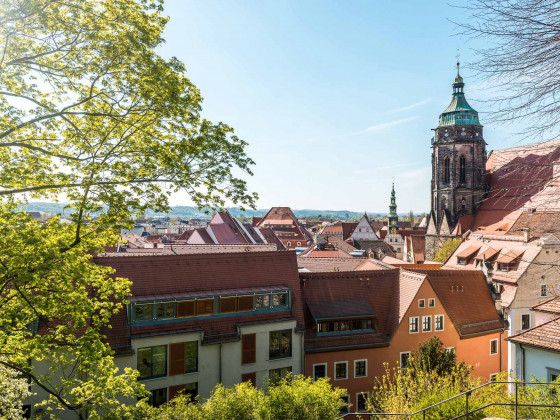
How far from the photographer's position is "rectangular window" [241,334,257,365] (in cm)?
2006

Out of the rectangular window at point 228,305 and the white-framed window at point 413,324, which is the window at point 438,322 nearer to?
the white-framed window at point 413,324

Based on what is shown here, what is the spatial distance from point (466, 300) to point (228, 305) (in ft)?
51.8

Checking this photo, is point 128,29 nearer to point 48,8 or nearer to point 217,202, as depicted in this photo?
point 48,8

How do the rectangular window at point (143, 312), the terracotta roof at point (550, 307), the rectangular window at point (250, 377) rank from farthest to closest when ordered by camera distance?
the rectangular window at point (250, 377) < the rectangular window at point (143, 312) < the terracotta roof at point (550, 307)

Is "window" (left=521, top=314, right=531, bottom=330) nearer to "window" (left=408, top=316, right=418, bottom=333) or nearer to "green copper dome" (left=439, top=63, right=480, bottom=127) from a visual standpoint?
"window" (left=408, top=316, right=418, bottom=333)

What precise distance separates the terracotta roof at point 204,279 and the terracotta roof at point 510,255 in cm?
1782

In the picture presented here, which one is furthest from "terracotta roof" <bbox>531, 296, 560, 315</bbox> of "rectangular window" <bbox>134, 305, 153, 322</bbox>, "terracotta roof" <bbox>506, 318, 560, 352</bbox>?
"rectangular window" <bbox>134, 305, 153, 322</bbox>

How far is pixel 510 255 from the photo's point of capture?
31.1 metres

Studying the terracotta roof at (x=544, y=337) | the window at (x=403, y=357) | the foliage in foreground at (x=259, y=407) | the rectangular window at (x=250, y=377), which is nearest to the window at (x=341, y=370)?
the window at (x=403, y=357)

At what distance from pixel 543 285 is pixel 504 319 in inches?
169

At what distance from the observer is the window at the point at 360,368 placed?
72.7ft

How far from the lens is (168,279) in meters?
19.9

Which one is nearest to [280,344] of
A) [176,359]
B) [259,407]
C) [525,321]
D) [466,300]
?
[176,359]

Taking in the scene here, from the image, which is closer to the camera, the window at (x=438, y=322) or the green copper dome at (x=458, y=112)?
the window at (x=438, y=322)
